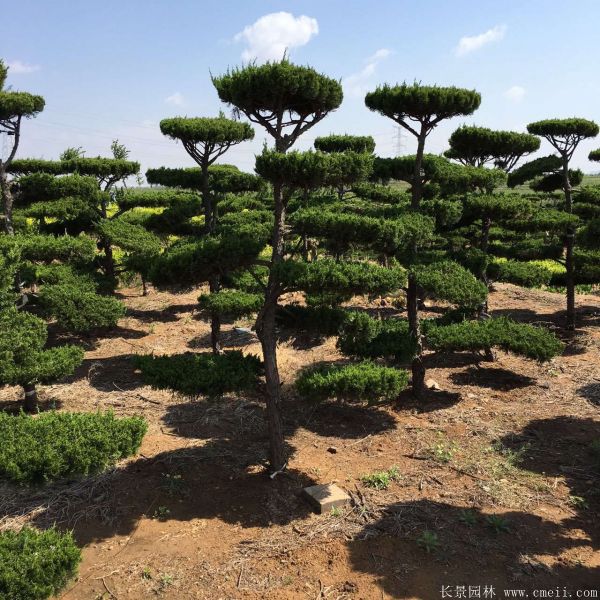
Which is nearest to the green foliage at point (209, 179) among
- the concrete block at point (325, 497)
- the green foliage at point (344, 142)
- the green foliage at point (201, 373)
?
the green foliage at point (344, 142)

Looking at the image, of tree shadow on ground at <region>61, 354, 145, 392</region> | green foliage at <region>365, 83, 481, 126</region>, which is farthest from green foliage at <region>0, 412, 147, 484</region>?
green foliage at <region>365, 83, 481, 126</region>

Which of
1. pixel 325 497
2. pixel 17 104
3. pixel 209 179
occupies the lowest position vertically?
pixel 325 497

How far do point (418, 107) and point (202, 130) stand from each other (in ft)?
26.0

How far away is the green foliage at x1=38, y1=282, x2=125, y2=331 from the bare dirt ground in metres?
1.52

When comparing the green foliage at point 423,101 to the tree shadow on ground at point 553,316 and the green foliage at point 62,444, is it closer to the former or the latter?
the green foliage at point 62,444

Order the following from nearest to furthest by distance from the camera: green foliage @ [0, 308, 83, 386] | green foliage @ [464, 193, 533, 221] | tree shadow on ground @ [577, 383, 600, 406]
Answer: green foliage @ [0, 308, 83, 386], tree shadow on ground @ [577, 383, 600, 406], green foliage @ [464, 193, 533, 221]

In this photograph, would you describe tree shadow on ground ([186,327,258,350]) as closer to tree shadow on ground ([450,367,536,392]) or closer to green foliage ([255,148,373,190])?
tree shadow on ground ([450,367,536,392])

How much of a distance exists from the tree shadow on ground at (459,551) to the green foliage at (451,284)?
127 inches

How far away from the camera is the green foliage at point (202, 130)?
15.2 meters

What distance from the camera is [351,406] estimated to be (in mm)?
10953

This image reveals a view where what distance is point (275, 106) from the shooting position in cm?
727

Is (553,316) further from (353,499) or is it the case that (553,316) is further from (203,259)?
(203,259)

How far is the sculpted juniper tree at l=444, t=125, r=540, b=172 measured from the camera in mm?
13398

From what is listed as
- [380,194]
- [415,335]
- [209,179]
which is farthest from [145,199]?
[415,335]
